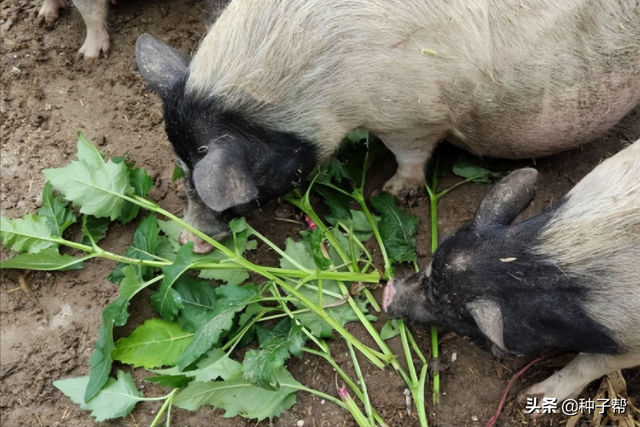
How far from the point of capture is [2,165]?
401 centimetres

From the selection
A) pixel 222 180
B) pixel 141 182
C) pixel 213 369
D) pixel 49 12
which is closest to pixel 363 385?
pixel 213 369

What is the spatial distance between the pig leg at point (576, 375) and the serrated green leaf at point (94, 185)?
2311 mm

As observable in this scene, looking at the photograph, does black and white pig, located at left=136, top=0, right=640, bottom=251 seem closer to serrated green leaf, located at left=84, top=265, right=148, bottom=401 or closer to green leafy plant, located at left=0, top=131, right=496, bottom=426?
green leafy plant, located at left=0, top=131, right=496, bottom=426

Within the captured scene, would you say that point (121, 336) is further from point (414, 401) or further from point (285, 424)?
point (414, 401)

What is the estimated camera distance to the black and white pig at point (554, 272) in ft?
8.38

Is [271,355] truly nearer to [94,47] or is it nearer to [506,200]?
[506,200]

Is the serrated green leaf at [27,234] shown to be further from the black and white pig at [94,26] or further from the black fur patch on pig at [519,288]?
the black fur patch on pig at [519,288]

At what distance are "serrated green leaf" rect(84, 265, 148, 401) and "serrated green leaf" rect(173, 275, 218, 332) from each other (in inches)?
7.8

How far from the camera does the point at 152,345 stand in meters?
3.18

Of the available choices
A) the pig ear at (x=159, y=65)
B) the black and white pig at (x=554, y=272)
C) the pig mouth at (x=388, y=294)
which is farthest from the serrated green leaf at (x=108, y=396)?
the black and white pig at (x=554, y=272)

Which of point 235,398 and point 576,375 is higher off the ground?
point 576,375

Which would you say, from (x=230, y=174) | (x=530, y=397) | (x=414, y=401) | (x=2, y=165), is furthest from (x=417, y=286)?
(x=2, y=165)

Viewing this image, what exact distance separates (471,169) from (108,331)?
7.10ft

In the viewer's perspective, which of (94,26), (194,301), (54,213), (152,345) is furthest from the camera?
(94,26)
